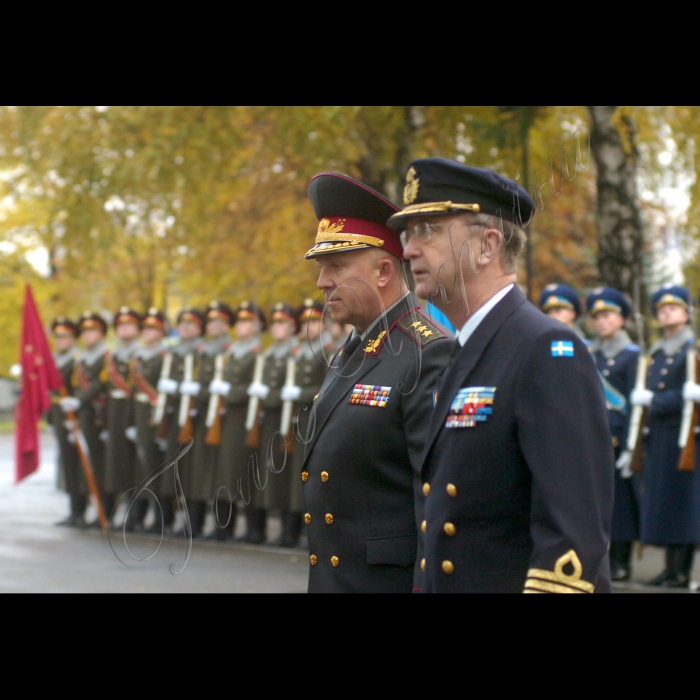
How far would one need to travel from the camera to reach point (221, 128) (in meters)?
14.3

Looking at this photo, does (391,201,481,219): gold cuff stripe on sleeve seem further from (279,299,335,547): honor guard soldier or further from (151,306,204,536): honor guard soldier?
(151,306,204,536): honor guard soldier

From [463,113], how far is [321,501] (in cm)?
829

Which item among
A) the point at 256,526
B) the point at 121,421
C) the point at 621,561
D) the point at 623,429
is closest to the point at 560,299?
the point at 623,429

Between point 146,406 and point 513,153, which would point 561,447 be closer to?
point 513,153

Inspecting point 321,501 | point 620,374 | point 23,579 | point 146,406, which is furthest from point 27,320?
point 321,501

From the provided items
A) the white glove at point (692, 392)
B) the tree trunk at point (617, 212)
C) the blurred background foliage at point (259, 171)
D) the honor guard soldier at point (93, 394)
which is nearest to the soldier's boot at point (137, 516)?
the honor guard soldier at point (93, 394)

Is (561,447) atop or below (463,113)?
below

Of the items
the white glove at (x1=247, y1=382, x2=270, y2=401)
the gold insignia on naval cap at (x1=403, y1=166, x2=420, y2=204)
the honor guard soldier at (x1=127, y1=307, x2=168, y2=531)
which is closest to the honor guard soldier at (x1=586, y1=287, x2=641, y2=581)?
the white glove at (x1=247, y1=382, x2=270, y2=401)

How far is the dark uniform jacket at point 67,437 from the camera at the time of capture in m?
13.1

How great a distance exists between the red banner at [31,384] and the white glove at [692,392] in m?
6.01

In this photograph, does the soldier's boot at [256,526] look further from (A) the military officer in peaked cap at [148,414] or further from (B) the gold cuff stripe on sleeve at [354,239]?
(B) the gold cuff stripe on sleeve at [354,239]

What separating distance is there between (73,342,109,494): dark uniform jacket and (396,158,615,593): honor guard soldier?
34.3 feet

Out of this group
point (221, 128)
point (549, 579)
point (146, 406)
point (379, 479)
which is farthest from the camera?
point (221, 128)

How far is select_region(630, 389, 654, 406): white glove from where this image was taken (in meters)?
9.15
